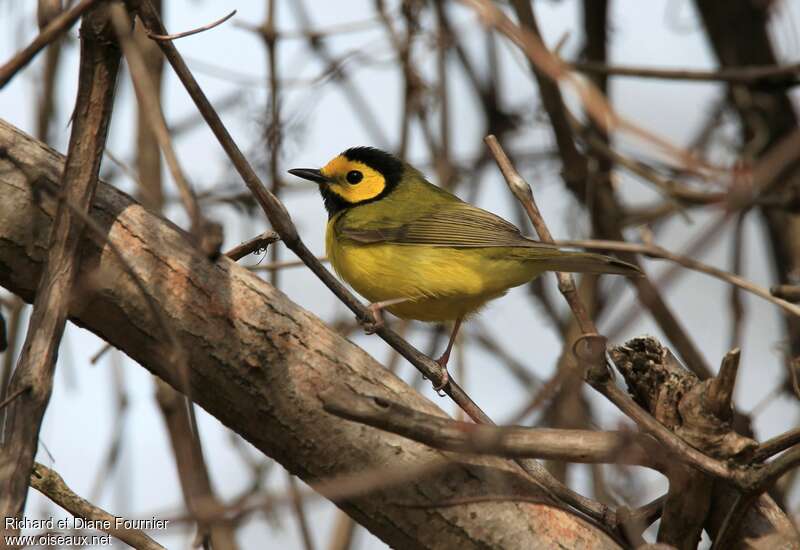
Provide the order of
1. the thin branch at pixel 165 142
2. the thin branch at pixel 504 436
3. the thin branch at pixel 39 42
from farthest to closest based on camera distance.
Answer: the thin branch at pixel 504 436 < the thin branch at pixel 39 42 < the thin branch at pixel 165 142

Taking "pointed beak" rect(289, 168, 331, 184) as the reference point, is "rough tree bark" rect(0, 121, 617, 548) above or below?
below

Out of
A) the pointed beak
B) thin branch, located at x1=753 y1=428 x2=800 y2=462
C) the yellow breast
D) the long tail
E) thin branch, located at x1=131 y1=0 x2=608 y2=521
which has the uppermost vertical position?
the pointed beak

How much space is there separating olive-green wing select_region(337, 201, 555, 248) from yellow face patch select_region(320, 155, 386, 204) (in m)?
0.45

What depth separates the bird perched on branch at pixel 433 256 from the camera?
3.90 m

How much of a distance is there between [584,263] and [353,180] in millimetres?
1617

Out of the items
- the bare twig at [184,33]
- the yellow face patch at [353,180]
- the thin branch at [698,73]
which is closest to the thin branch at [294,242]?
the bare twig at [184,33]

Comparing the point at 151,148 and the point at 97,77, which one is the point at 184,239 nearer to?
the point at 97,77

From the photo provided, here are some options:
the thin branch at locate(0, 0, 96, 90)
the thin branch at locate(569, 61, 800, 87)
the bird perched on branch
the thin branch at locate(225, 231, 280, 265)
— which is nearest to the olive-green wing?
the bird perched on branch

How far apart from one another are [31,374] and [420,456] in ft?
3.43

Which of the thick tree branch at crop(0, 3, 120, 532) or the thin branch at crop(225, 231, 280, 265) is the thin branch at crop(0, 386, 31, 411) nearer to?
the thick tree branch at crop(0, 3, 120, 532)

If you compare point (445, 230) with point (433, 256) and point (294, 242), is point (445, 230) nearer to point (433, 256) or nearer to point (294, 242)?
point (433, 256)

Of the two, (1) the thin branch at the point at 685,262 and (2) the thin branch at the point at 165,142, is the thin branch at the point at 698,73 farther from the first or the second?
(2) the thin branch at the point at 165,142

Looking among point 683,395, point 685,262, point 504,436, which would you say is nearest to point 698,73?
point 683,395

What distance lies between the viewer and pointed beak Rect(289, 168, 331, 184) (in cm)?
464
